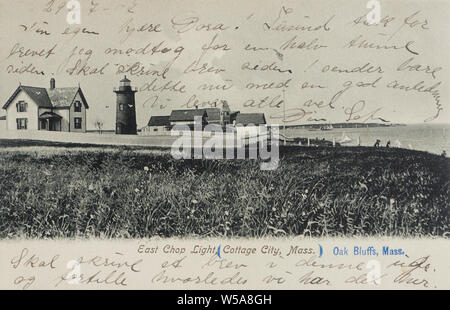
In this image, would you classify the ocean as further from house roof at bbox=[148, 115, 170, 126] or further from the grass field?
house roof at bbox=[148, 115, 170, 126]

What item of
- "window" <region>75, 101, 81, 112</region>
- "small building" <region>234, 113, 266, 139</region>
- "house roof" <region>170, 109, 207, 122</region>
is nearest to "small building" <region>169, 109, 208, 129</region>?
"house roof" <region>170, 109, 207, 122</region>

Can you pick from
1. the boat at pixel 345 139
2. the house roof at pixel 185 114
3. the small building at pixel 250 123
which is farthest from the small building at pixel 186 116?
the boat at pixel 345 139

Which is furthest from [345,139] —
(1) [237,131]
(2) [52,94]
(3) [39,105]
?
(3) [39,105]

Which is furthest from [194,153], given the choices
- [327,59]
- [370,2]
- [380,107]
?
[370,2]

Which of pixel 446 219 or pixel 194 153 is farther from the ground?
pixel 194 153

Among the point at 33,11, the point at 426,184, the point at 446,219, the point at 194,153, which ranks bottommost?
the point at 446,219

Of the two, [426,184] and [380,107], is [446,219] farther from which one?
[380,107]

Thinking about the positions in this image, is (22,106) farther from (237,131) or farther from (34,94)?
(237,131)
